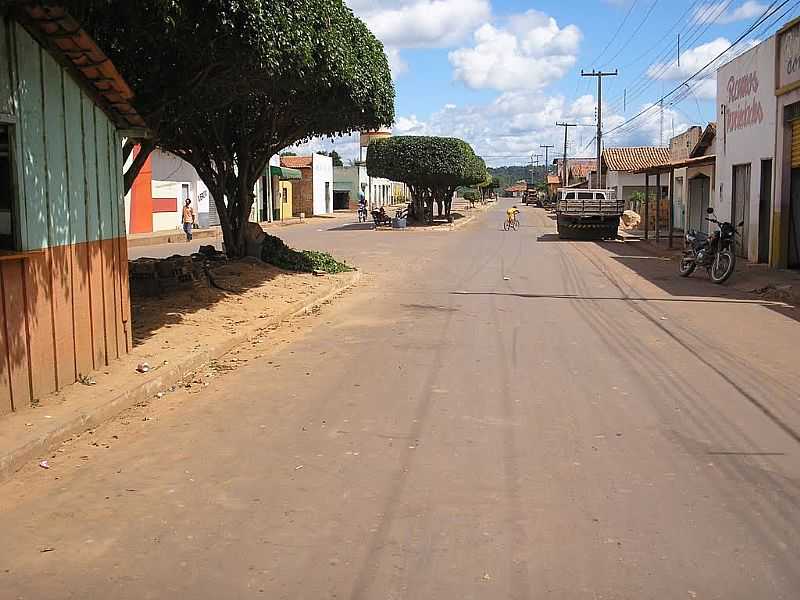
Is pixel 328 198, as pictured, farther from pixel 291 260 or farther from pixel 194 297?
pixel 194 297

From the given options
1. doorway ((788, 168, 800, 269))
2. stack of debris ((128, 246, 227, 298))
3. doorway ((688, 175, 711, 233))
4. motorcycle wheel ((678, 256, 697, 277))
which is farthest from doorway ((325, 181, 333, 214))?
stack of debris ((128, 246, 227, 298))

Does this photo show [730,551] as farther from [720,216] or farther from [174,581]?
[720,216]

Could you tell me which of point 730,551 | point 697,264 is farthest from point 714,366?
point 697,264

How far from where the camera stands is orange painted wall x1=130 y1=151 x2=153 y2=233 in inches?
1405

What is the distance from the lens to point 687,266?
60.4 feet

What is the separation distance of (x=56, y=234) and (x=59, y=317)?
0.72 metres

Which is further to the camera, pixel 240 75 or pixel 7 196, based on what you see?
pixel 240 75

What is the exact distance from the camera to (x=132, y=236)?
33.6 metres

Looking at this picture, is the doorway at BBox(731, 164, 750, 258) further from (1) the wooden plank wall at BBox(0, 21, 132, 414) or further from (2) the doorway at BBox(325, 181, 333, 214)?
(2) the doorway at BBox(325, 181, 333, 214)

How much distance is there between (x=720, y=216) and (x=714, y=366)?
1645 centimetres

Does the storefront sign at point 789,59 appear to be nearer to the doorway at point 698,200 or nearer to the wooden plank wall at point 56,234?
the doorway at point 698,200

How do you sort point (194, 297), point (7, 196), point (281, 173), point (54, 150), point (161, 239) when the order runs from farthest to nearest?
1. point (281, 173)
2. point (161, 239)
3. point (194, 297)
4. point (54, 150)
5. point (7, 196)

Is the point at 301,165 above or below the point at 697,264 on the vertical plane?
above

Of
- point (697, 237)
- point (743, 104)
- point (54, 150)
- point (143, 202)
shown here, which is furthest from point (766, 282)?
point (143, 202)
